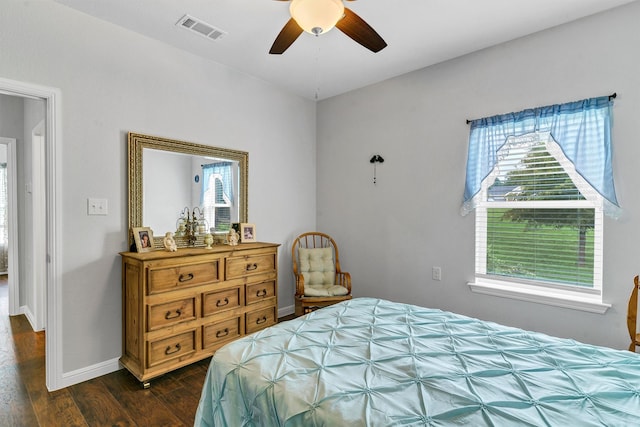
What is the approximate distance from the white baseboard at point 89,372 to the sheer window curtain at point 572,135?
333 cm

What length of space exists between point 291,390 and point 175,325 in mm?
1675

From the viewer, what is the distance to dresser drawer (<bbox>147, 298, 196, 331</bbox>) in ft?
7.77

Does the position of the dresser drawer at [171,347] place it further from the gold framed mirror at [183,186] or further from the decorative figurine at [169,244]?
the gold framed mirror at [183,186]

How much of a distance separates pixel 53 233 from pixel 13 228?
221cm

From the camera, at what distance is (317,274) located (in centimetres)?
375

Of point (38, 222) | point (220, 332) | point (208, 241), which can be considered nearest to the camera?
point (220, 332)

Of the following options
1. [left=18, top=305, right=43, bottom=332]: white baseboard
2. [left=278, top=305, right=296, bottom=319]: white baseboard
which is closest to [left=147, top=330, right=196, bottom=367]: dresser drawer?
[left=278, top=305, right=296, bottom=319]: white baseboard

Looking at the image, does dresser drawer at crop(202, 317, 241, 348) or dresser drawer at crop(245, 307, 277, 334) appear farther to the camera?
dresser drawer at crop(245, 307, 277, 334)

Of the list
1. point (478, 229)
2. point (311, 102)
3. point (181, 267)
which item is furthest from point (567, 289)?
point (311, 102)

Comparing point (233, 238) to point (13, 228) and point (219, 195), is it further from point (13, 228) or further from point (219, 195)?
point (13, 228)

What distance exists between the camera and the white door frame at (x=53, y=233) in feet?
7.52

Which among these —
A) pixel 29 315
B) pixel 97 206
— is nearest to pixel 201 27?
pixel 97 206

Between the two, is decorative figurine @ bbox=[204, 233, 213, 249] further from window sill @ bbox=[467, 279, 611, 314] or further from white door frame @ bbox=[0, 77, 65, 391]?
window sill @ bbox=[467, 279, 611, 314]

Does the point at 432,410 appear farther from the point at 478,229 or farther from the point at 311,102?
the point at 311,102
